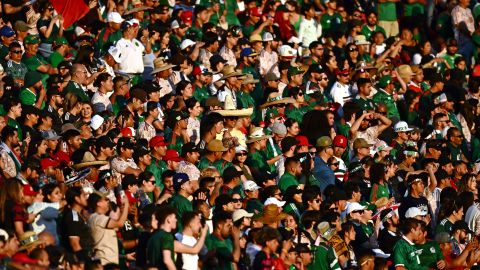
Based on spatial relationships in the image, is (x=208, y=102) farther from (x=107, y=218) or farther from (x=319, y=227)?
(x=107, y=218)

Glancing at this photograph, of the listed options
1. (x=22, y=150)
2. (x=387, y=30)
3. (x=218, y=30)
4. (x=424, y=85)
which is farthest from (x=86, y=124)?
(x=387, y=30)

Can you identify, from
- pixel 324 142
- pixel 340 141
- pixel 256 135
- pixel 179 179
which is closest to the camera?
pixel 179 179

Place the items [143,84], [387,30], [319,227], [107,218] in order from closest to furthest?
[107,218] < [319,227] < [143,84] < [387,30]

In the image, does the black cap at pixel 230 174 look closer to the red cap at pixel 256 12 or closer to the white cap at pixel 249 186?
the white cap at pixel 249 186

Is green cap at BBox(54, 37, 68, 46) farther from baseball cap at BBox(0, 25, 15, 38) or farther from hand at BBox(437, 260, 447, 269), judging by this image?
hand at BBox(437, 260, 447, 269)

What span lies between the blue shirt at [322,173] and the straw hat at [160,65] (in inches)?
112

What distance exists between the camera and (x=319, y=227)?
1894 cm

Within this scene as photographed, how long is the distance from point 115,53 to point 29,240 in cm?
766

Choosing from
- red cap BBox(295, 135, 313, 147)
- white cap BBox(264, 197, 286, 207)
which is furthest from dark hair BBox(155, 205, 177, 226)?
red cap BBox(295, 135, 313, 147)

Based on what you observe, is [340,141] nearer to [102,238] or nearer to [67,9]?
[67,9]

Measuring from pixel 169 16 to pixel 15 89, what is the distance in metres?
5.36

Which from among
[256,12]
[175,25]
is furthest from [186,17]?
[256,12]

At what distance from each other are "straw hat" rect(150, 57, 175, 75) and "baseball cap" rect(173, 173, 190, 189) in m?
4.77

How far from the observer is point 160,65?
76.8 ft
